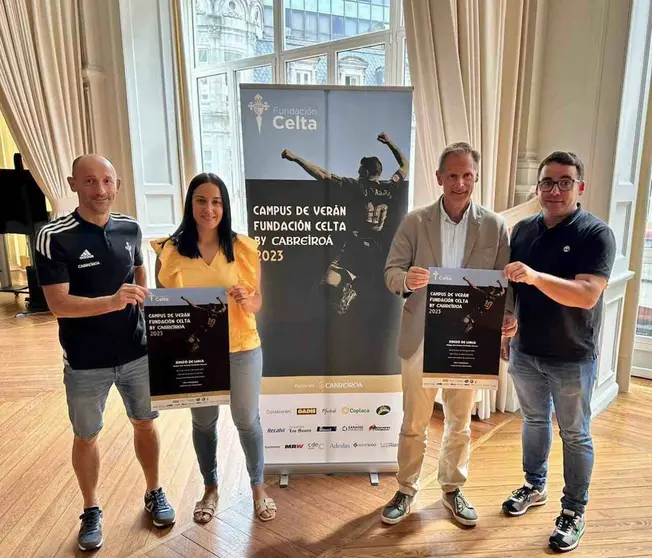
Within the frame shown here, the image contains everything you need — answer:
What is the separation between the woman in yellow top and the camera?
1899 millimetres

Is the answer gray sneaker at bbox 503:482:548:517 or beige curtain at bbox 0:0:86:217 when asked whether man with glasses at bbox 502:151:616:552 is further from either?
beige curtain at bbox 0:0:86:217

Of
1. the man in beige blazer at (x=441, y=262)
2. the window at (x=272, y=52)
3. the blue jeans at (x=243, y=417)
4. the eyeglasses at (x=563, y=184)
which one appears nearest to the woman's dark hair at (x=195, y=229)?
the blue jeans at (x=243, y=417)

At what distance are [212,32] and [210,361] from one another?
3996 mm

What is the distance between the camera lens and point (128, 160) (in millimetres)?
4637

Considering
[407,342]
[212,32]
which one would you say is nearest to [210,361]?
[407,342]

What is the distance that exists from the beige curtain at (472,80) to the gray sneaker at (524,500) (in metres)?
1.57

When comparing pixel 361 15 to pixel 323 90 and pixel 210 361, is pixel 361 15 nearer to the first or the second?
pixel 323 90

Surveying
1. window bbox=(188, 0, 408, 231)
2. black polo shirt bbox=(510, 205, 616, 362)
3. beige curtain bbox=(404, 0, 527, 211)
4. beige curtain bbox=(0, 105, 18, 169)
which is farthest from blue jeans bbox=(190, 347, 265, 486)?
beige curtain bbox=(0, 105, 18, 169)

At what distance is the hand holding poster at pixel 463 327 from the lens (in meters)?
1.87

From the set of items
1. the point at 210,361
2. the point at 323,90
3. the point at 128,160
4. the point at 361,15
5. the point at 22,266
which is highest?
the point at 361,15

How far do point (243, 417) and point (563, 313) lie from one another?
134cm

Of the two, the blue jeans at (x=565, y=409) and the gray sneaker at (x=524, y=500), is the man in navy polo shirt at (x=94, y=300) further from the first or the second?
the gray sneaker at (x=524, y=500)

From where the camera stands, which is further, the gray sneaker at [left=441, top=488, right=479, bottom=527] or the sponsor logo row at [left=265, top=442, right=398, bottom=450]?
the sponsor logo row at [left=265, top=442, right=398, bottom=450]

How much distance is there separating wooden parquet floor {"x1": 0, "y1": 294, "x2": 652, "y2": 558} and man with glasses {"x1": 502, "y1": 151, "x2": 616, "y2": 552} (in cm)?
31
